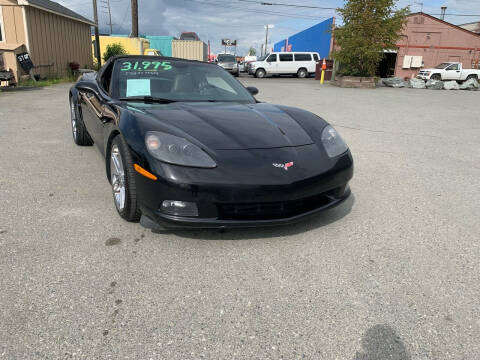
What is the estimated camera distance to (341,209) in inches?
126

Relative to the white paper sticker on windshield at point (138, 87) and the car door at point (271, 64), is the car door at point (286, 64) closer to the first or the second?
the car door at point (271, 64)

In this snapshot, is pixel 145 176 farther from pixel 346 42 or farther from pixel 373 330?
pixel 346 42

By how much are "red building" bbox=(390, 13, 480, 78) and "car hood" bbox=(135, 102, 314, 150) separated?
104 ft

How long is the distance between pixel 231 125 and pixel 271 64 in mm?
25673

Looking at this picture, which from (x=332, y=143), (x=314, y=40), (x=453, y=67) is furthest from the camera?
(x=314, y=40)

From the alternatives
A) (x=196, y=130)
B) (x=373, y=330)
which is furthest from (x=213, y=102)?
(x=373, y=330)

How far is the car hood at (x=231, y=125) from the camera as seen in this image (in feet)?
8.39

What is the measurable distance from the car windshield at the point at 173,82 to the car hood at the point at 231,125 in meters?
0.34

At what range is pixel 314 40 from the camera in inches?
1524

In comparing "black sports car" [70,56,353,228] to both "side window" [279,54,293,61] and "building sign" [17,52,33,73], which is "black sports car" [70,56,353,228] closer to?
"building sign" [17,52,33,73]

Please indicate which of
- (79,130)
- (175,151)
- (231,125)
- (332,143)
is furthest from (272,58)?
(175,151)

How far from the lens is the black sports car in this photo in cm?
230

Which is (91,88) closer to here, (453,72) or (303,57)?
(303,57)

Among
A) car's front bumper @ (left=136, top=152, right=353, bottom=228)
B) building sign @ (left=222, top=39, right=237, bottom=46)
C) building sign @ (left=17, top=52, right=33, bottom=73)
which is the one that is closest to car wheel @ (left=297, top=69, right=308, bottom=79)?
building sign @ (left=17, top=52, right=33, bottom=73)
